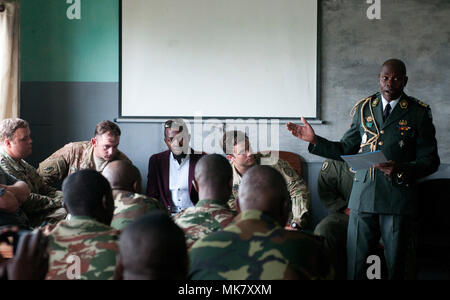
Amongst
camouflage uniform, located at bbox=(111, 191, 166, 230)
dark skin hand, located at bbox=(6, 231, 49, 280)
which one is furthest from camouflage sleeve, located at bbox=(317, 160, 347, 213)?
dark skin hand, located at bbox=(6, 231, 49, 280)

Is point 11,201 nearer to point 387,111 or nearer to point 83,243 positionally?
point 83,243

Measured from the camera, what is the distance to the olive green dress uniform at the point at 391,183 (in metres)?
2.59

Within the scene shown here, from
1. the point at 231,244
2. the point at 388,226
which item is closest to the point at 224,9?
the point at 388,226

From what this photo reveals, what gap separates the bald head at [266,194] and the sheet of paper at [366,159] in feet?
2.97

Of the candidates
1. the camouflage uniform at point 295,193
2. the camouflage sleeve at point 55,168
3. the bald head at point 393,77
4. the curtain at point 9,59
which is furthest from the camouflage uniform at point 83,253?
the curtain at point 9,59

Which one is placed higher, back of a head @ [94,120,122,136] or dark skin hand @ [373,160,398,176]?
back of a head @ [94,120,122,136]

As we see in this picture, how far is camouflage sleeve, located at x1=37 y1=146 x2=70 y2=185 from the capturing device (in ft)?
12.4

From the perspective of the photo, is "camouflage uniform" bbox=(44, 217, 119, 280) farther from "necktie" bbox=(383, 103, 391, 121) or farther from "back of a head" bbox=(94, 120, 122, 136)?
"back of a head" bbox=(94, 120, 122, 136)

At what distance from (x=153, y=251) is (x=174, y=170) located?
114 inches

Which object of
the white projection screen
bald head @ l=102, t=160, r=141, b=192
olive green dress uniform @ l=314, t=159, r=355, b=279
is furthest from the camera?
the white projection screen

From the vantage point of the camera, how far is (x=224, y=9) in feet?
14.5

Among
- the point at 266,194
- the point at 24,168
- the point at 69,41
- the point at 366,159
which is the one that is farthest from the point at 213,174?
the point at 69,41

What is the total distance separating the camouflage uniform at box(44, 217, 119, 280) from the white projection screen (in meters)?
2.95

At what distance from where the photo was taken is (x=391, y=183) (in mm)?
2611
